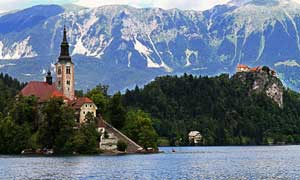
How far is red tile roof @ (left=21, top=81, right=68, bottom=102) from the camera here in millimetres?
188875

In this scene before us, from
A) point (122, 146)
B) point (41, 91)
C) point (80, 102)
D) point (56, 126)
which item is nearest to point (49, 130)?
point (56, 126)

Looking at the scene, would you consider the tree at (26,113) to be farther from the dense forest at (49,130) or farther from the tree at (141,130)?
the tree at (141,130)

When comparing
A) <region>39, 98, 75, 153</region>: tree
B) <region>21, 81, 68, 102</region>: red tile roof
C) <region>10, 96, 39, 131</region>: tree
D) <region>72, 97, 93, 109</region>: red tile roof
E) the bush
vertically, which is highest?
<region>21, 81, 68, 102</region>: red tile roof

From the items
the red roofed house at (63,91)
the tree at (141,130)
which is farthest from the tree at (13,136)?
the tree at (141,130)

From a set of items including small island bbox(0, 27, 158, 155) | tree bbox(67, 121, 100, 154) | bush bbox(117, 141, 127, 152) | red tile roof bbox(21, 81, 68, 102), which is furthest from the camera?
red tile roof bbox(21, 81, 68, 102)

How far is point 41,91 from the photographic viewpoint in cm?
19238

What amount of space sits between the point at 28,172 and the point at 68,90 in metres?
92.3

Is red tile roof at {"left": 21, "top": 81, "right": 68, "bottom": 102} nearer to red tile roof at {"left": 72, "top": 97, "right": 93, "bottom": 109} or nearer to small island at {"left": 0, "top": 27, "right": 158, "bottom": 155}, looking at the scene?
small island at {"left": 0, "top": 27, "right": 158, "bottom": 155}

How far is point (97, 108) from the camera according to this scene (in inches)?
7357

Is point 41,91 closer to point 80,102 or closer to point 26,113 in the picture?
point 80,102

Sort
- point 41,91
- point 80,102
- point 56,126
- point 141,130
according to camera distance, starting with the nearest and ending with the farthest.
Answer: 1. point 56,126
2. point 141,130
3. point 80,102
4. point 41,91

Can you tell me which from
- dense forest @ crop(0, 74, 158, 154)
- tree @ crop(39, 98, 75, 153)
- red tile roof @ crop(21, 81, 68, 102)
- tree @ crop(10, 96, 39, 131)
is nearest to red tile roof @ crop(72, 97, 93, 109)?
red tile roof @ crop(21, 81, 68, 102)

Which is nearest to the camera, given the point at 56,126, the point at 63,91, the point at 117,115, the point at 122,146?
the point at 56,126

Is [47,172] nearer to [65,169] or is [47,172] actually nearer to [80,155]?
[65,169]
